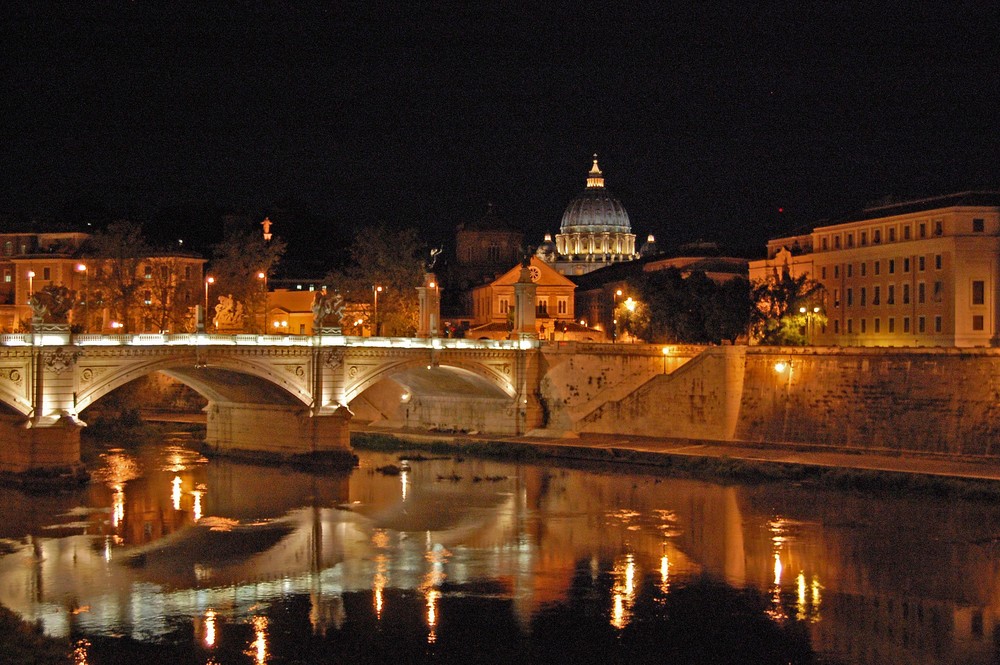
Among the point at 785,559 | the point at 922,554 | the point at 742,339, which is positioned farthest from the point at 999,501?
the point at 742,339

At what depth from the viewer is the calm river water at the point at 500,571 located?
2205 cm

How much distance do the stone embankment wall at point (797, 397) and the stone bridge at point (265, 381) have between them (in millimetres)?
2590

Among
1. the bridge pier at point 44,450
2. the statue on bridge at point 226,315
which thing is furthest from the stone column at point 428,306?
the bridge pier at point 44,450

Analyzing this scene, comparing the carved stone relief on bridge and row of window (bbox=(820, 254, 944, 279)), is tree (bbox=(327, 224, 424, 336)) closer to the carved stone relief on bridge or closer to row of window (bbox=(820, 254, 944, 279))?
row of window (bbox=(820, 254, 944, 279))

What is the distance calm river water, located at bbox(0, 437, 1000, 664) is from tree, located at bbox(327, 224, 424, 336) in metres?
21.8

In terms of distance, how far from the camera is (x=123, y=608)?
2392 centimetres

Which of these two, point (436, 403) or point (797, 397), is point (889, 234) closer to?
point (797, 397)

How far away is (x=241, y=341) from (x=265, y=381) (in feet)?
5.86

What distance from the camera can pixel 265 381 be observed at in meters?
41.6

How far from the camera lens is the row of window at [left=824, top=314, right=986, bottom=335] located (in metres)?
48.9

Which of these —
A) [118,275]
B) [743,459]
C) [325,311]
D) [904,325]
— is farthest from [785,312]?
[118,275]

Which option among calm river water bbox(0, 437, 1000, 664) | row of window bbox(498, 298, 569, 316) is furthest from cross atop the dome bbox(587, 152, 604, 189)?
calm river water bbox(0, 437, 1000, 664)

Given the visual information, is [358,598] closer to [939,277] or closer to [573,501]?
[573,501]

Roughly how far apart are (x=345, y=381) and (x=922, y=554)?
20.5 m
